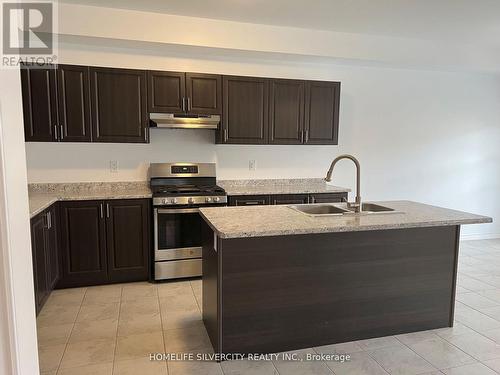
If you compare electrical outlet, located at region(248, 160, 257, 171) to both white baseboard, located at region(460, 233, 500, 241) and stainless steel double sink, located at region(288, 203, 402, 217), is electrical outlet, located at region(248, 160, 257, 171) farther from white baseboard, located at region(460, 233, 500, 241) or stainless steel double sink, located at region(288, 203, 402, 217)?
white baseboard, located at region(460, 233, 500, 241)

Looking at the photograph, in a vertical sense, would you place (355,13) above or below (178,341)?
above

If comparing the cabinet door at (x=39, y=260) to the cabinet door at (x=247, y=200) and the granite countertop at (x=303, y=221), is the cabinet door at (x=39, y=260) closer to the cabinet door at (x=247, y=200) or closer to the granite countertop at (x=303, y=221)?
the granite countertop at (x=303, y=221)

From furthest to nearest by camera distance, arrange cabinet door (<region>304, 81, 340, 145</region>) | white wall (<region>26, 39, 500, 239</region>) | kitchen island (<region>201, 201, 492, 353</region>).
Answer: cabinet door (<region>304, 81, 340, 145</region>)
white wall (<region>26, 39, 500, 239</region>)
kitchen island (<region>201, 201, 492, 353</region>)

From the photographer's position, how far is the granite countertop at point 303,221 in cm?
222

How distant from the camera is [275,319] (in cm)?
244

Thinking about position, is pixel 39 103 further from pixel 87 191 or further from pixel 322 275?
A: pixel 322 275

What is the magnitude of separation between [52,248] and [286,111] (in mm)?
2896

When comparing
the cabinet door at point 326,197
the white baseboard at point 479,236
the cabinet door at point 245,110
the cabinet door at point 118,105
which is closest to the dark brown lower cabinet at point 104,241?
the cabinet door at point 118,105

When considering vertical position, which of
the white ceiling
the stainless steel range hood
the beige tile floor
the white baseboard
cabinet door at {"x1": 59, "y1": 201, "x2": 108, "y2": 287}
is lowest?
the beige tile floor

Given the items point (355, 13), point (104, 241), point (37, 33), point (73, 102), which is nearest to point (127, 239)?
point (104, 241)

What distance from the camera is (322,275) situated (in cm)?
251

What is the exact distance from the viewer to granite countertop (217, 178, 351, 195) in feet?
13.5

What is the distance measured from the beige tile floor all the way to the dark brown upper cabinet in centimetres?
194

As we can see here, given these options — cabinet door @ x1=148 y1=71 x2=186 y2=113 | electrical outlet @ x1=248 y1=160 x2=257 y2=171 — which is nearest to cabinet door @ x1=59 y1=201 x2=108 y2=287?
cabinet door @ x1=148 y1=71 x2=186 y2=113
